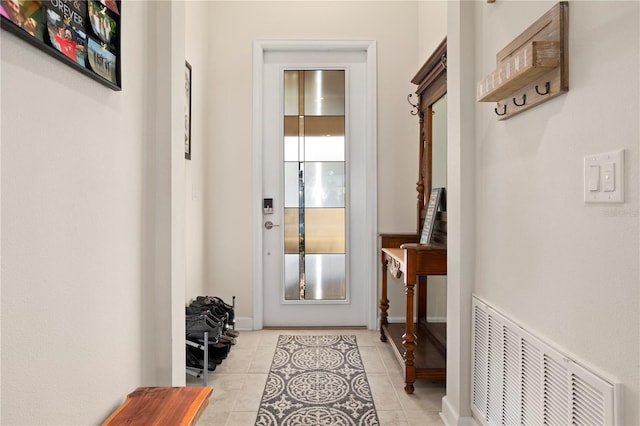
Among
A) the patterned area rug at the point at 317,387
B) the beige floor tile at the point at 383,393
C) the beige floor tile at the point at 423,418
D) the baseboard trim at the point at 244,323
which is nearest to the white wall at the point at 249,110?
the baseboard trim at the point at 244,323

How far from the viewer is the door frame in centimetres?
336

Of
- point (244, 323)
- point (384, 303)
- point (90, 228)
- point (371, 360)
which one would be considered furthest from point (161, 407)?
point (244, 323)

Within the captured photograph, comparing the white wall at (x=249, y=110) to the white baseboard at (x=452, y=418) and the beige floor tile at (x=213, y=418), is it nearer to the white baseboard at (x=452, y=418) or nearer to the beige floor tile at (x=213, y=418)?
the beige floor tile at (x=213, y=418)

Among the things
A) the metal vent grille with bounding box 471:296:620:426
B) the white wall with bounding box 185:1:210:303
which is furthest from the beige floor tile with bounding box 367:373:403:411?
the white wall with bounding box 185:1:210:303

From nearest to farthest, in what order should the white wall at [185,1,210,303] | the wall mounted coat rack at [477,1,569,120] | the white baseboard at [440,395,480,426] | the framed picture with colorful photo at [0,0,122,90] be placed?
the framed picture with colorful photo at [0,0,122,90] < the wall mounted coat rack at [477,1,569,120] < the white baseboard at [440,395,480,426] < the white wall at [185,1,210,303]

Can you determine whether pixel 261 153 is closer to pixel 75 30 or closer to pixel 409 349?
pixel 409 349

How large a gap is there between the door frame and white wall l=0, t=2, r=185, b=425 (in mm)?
1691

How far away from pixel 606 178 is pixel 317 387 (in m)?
1.91

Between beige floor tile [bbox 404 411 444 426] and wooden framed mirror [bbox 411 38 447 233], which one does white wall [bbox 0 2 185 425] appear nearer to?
beige floor tile [bbox 404 411 444 426]

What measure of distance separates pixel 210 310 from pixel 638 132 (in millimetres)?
2429

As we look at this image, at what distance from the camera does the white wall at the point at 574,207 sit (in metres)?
A: 0.87

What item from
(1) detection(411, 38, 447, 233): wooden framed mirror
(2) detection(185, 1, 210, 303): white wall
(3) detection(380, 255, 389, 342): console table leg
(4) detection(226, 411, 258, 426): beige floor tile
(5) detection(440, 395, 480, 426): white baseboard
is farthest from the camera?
(3) detection(380, 255, 389, 342): console table leg

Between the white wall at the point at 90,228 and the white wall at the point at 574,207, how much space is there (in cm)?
131

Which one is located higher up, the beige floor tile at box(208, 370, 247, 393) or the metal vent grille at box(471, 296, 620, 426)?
the metal vent grille at box(471, 296, 620, 426)
